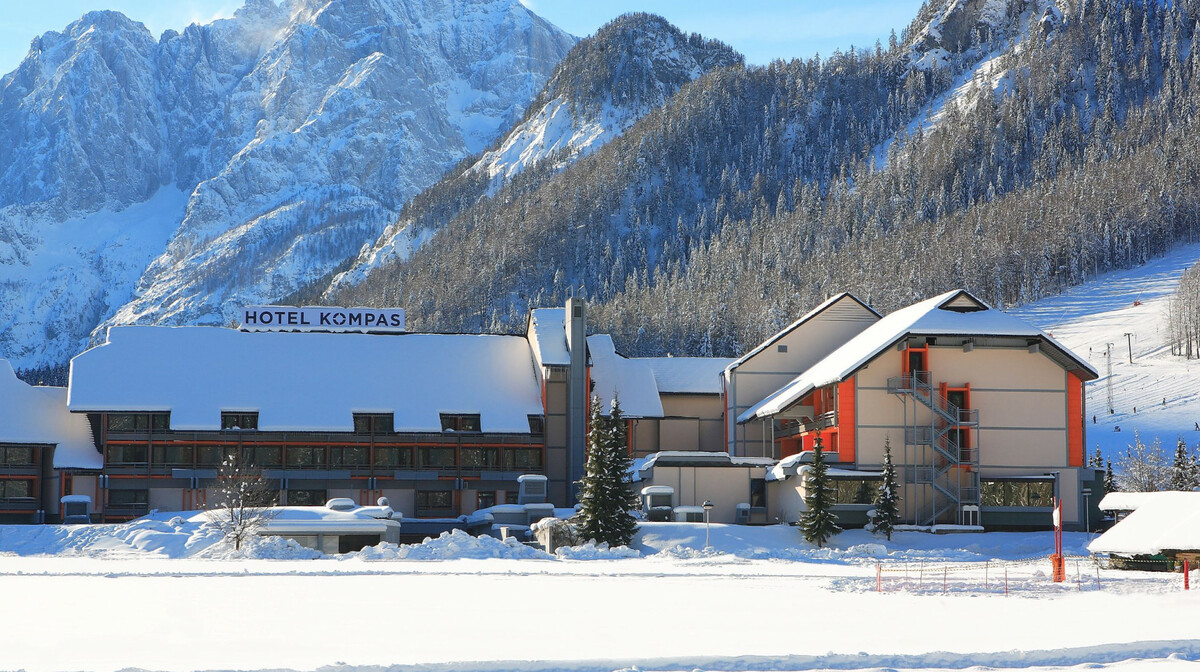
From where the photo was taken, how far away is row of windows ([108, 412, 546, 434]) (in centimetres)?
7306

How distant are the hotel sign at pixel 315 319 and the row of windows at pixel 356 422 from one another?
11.9 m

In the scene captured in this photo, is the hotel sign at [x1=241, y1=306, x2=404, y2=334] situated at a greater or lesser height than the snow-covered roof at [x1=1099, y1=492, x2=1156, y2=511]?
greater

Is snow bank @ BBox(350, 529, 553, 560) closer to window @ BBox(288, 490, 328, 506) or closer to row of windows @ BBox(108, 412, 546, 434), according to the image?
row of windows @ BBox(108, 412, 546, 434)

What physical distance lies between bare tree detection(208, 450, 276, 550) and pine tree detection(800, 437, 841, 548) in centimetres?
2522

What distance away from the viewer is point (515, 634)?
25.5 m

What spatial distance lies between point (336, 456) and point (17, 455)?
19.3m

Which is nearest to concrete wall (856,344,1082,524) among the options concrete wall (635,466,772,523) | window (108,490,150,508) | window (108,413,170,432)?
concrete wall (635,466,772,523)

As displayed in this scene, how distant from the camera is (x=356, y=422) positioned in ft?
246

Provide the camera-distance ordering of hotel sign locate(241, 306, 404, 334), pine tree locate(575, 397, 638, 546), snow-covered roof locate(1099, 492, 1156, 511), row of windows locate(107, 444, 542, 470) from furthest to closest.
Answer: hotel sign locate(241, 306, 404, 334) → row of windows locate(107, 444, 542, 470) → pine tree locate(575, 397, 638, 546) → snow-covered roof locate(1099, 492, 1156, 511)

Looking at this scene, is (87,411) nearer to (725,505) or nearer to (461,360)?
(461,360)

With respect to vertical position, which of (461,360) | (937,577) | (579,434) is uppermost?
(461,360)

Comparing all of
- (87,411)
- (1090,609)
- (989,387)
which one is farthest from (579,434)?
(1090,609)

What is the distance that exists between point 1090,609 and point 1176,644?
689cm

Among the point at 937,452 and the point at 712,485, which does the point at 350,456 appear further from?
the point at 937,452
